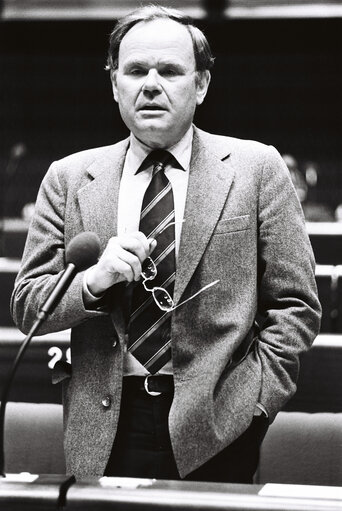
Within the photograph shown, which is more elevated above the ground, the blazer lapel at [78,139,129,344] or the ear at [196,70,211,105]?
the ear at [196,70,211,105]

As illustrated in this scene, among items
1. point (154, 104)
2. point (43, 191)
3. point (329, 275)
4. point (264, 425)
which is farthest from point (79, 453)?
point (329, 275)

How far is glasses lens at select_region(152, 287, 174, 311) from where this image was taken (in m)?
1.33

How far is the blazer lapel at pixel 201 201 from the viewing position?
4.37 feet

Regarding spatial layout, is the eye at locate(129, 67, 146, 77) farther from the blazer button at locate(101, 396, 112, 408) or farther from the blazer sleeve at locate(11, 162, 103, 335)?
the blazer button at locate(101, 396, 112, 408)

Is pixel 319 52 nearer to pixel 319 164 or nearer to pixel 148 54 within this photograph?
pixel 319 164

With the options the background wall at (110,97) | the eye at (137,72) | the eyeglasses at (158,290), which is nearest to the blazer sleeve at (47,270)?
the eyeglasses at (158,290)

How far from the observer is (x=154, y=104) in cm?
135

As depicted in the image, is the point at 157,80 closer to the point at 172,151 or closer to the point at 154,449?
the point at 172,151

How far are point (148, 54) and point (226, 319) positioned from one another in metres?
0.48

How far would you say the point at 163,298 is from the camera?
52.6 inches

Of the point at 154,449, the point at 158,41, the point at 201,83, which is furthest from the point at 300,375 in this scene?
the point at 158,41

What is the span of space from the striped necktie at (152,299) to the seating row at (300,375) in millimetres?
602

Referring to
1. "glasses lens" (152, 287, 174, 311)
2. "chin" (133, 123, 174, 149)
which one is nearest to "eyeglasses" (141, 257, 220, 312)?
"glasses lens" (152, 287, 174, 311)

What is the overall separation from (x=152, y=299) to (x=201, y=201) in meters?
0.19
